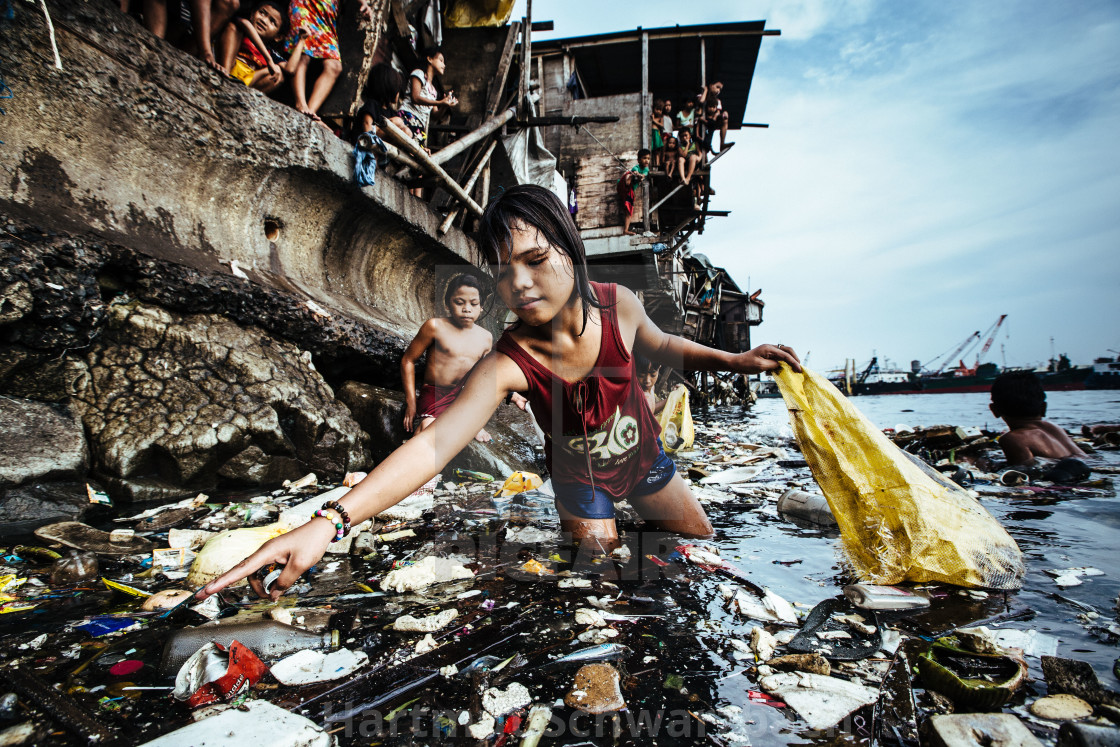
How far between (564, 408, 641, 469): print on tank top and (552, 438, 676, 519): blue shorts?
14 cm

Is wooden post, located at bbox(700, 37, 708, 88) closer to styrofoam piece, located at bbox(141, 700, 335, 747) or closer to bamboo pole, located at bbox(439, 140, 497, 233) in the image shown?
bamboo pole, located at bbox(439, 140, 497, 233)

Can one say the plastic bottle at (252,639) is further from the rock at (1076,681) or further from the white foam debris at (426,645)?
the rock at (1076,681)

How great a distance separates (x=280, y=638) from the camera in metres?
1.32

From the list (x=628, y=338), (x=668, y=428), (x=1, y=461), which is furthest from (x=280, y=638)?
(x=668, y=428)

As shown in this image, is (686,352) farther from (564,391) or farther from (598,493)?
(598,493)

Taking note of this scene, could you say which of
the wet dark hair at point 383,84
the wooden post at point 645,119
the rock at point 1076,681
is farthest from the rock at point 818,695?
the wooden post at point 645,119

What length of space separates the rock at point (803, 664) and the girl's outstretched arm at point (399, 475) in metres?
1.01

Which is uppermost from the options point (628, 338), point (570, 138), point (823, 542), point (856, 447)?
point (570, 138)

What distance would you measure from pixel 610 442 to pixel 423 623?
109 centimetres

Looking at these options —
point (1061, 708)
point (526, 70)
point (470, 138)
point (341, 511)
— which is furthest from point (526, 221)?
point (526, 70)

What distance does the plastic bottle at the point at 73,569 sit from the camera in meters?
1.73

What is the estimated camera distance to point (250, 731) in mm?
907

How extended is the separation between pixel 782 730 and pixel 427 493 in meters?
2.33

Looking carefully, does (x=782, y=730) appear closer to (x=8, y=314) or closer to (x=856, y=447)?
(x=856, y=447)
